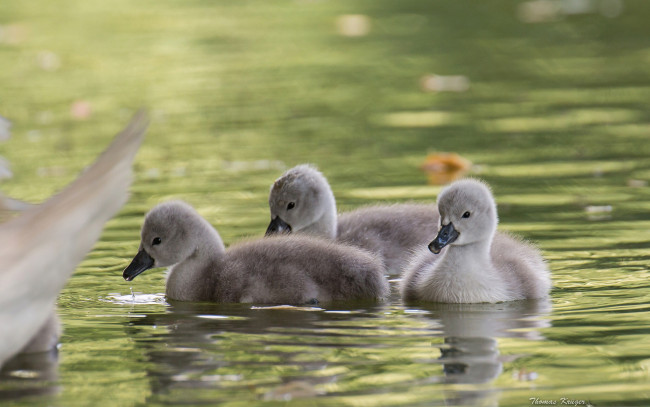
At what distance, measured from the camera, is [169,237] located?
7785 mm

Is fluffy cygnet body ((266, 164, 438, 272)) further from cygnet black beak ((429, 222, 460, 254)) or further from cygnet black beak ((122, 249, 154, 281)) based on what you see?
cygnet black beak ((429, 222, 460, 254))

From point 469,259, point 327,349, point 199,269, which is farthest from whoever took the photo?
point 199,269

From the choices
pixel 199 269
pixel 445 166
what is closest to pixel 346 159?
pixel 445 166

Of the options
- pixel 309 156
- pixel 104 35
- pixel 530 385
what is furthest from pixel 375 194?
pixel 104 35

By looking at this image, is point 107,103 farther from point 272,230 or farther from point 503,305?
point 503,305

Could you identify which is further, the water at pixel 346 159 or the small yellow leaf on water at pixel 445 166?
the small yellow leaf on water at pixel 445 166

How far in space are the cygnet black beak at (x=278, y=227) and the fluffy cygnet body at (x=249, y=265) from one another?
0.78m

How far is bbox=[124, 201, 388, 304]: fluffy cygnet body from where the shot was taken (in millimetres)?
7469

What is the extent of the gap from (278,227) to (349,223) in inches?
18.6

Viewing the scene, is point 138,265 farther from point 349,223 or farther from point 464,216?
point 464,216

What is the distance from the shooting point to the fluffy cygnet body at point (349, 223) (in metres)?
8.57

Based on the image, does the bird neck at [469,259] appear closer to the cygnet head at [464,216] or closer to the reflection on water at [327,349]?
the cygnet head at [464,216]

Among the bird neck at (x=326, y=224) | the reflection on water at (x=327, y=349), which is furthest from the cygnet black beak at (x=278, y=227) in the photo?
the reflection on water at (x=327, y=349)

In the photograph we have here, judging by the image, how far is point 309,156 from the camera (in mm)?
11781
